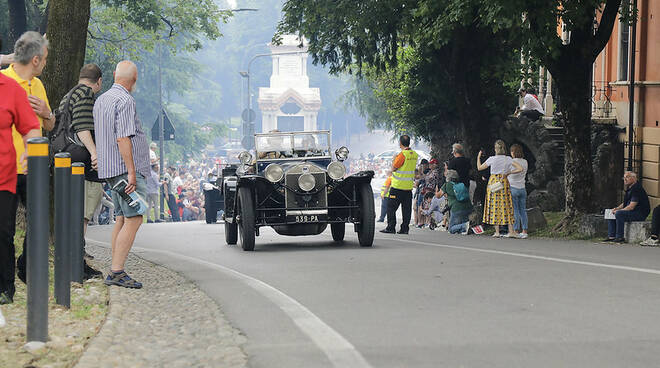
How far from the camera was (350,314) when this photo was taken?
797cm

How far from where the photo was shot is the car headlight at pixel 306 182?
16031mm

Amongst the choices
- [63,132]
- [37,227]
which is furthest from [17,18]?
[37,227]

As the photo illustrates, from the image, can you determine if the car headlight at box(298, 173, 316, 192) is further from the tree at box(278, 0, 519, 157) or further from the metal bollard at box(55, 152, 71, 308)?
the metal bollard at box(55, 152, 71, 308)

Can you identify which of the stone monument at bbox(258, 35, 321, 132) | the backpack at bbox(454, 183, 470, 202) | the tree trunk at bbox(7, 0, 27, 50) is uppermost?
the stone monument at bbox(258, 35, 321, 132)

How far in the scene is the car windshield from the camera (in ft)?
59.4

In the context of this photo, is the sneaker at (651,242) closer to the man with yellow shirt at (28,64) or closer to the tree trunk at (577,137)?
the tree trunk at (577,137)

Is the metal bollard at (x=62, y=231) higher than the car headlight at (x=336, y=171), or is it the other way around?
the car headlight at (x=336, y=171)

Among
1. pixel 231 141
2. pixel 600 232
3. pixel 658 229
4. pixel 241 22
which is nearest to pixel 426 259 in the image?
pixel 658 229

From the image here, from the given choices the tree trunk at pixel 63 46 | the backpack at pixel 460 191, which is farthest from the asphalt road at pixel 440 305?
the backpack at pixel 460 191

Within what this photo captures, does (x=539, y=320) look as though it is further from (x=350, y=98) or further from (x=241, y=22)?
(x=241, y=22)

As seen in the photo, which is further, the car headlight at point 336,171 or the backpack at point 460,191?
the backpack at point 460,191

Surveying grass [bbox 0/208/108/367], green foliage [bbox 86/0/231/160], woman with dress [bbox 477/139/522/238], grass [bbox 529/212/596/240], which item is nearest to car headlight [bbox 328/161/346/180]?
woman with dress [bbox 477/139/522/238]

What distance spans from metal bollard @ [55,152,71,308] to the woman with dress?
12.1 meters

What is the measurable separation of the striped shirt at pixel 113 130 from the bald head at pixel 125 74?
0.44ft
